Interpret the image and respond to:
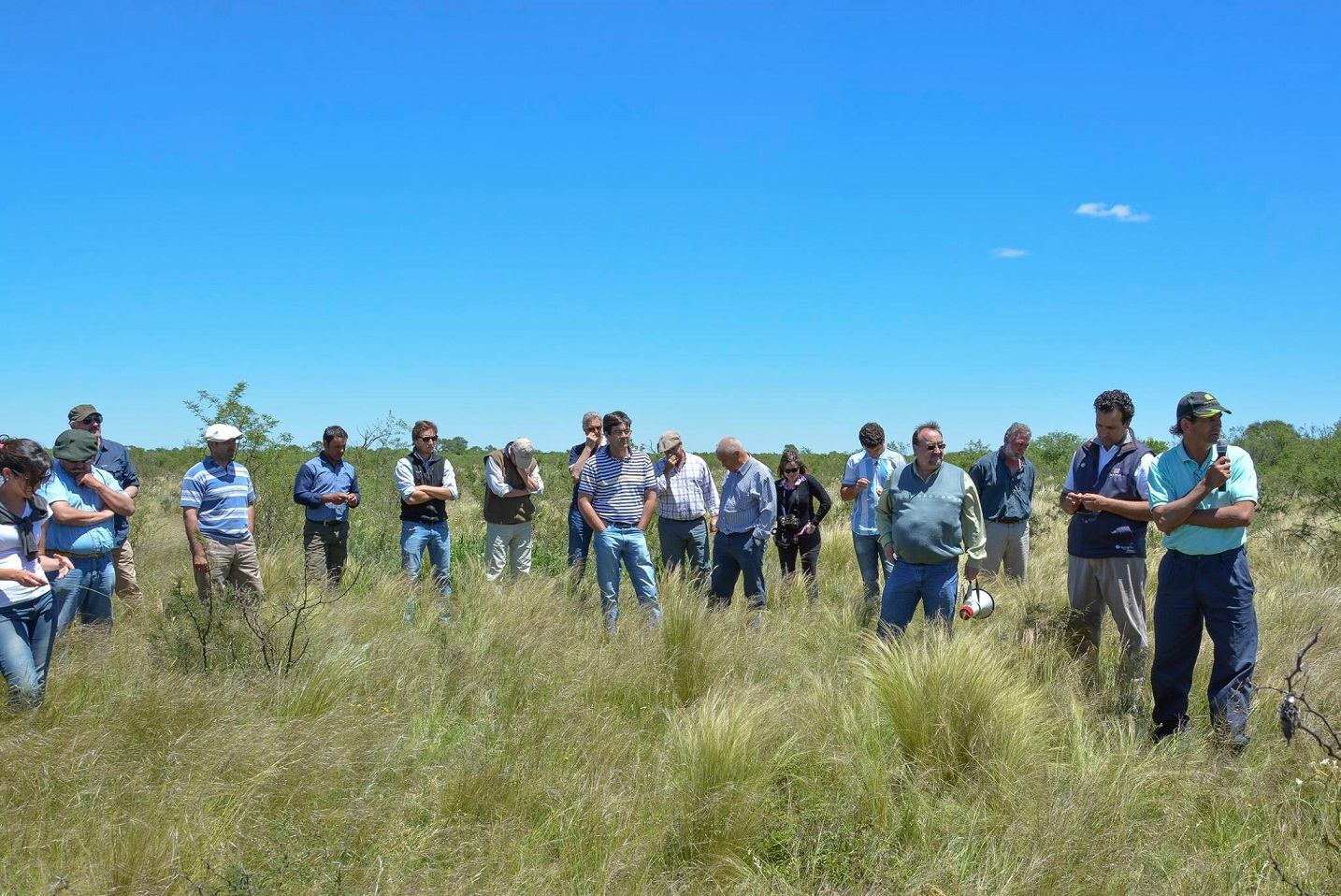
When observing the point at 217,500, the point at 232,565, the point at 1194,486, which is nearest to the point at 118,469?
the point at 217,500

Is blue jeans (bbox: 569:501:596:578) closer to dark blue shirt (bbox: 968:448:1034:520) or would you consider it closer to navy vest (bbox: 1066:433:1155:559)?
dark blue shirt (bbox: 968:448:1034:520)

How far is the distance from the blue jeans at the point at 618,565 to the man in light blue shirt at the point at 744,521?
0.70 meters

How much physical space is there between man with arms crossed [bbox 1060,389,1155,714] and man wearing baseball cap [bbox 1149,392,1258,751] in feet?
1.69

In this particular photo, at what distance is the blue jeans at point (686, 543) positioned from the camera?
27.9ft

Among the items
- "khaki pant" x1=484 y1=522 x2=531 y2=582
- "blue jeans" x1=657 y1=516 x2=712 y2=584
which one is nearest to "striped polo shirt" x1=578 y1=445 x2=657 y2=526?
"blue jeans" x1=657 y1=516 x2=712 y2=584

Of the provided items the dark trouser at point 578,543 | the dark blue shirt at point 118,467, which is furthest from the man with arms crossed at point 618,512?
the dark blue shirt at point 118,467

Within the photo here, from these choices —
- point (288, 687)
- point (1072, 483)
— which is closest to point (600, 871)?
point (288, 687)

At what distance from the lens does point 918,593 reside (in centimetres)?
619

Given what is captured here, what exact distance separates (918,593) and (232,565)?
18.3ft

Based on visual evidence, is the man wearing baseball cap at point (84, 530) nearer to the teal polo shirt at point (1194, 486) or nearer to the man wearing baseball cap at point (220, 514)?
the man wearing baseball cap at point (220, 514)

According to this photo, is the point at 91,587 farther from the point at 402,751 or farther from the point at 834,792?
the point at 834,792

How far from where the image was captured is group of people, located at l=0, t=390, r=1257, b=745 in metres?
4.61

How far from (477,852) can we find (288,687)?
6.10 feet

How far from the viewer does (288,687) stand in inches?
190
